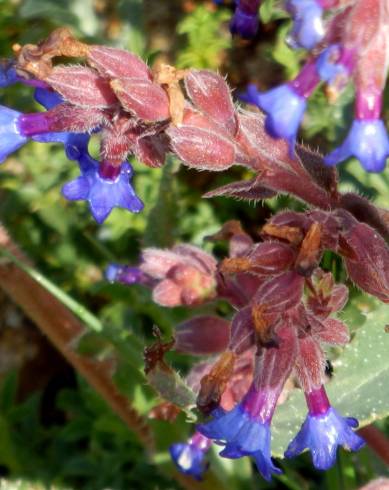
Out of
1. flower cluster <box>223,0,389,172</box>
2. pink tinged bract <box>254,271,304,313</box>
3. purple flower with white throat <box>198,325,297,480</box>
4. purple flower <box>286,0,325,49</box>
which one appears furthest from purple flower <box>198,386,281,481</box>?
purple flower <box>286,0,325,49</box>

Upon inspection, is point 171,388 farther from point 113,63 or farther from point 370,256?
point 113,63

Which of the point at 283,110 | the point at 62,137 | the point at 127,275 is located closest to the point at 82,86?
the point at 62,137

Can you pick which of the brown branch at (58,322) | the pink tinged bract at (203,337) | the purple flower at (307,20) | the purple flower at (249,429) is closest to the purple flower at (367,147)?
the purple flower at (307,20)

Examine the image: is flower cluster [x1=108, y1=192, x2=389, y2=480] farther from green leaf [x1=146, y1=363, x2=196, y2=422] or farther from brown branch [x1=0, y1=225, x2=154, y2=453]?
brown branch [x1=0, y1=225, x2=154, y2=453]

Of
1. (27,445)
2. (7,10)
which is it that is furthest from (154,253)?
(7,10)

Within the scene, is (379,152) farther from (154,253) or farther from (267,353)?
(154,253)
